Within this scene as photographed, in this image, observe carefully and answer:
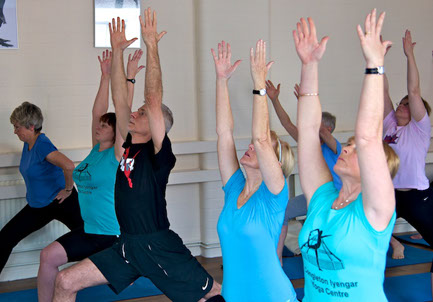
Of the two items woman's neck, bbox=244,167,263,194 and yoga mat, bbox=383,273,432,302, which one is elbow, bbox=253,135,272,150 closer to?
woman's neck, bbox=244,167,263,194

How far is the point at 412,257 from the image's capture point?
4848 millimetres

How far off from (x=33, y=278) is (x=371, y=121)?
3714 mm

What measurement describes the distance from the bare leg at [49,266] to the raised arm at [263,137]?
156cm

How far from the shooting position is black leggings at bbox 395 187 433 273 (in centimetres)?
372

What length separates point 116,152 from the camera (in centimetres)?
318

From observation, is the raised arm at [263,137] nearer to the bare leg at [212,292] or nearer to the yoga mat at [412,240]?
the bare leg at [212,292]

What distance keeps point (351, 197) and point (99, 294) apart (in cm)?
271

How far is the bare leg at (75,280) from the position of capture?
2.73 meters

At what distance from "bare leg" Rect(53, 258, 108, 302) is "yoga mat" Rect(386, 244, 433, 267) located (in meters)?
2.79

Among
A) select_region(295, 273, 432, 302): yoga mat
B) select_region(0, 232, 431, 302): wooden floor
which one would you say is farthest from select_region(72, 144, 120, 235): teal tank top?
select_region(295, 273, 432, 302): yoga mat

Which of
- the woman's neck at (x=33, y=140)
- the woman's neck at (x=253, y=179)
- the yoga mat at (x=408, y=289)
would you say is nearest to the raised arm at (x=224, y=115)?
the woman's neck at (x=253, y=179)

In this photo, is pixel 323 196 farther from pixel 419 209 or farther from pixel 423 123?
pixel 423 123

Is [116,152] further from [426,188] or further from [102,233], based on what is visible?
[426,188]

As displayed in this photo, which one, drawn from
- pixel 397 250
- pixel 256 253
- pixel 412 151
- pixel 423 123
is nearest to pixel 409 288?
pixel 397 250
